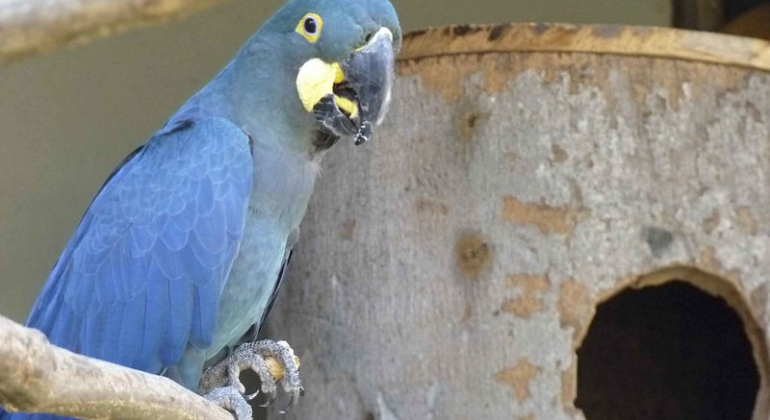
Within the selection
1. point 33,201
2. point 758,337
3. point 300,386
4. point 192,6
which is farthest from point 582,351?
point 192,6

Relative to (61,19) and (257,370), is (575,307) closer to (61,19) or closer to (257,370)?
(257,370)

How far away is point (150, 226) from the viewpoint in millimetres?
1263

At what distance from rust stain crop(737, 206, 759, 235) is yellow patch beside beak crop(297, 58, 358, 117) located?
56 cm

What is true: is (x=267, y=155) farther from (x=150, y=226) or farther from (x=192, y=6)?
(x=192, y=6)

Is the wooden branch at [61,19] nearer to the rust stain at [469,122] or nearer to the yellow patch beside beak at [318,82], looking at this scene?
the yellow patch beside beak at [318,82]

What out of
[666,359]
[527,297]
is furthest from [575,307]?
[666,359]

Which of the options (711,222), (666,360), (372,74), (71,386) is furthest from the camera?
(666,360)

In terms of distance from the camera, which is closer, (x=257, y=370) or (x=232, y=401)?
(x=232, y=401)

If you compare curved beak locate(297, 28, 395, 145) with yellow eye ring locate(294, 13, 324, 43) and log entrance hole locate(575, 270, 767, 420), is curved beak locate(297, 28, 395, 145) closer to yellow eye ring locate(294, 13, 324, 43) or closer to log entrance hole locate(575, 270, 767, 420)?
yellow eye ring locate(294, 13, 324, 43)

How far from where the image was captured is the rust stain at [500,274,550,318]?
1308 mm

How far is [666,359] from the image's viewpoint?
1.82 m

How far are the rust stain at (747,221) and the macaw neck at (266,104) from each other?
602 millimetres

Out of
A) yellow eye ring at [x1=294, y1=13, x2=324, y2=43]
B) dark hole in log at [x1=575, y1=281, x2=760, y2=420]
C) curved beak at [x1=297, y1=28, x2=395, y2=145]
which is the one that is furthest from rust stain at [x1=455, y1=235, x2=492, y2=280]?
dark hole in log at [x1=575, y1=281, x2=760, y2=420]

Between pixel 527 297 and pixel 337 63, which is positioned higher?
pixel 337 63
